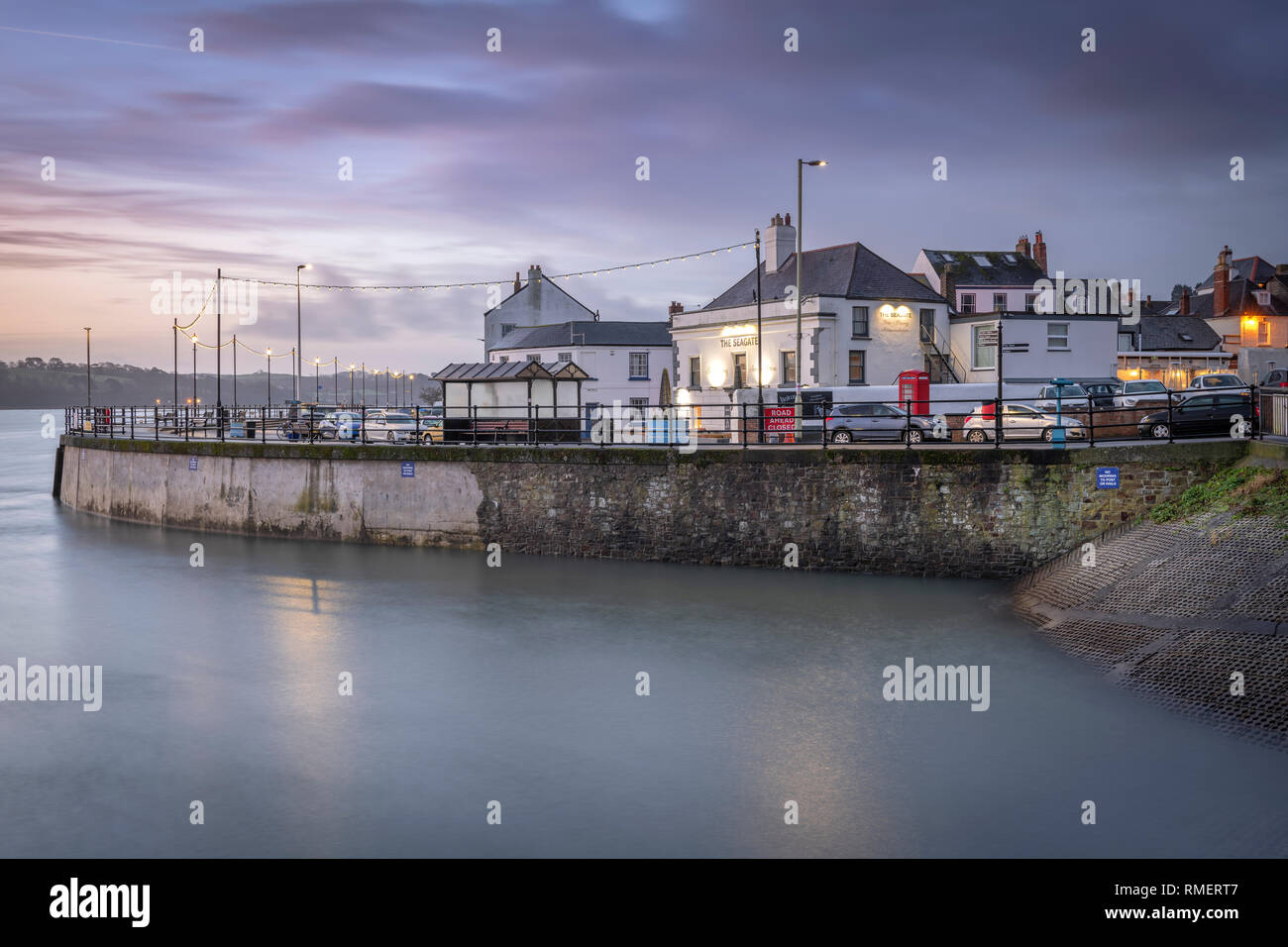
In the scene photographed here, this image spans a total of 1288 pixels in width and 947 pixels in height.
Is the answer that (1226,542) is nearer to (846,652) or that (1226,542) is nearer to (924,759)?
(846,652)

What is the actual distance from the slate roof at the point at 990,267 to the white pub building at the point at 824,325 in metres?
9.47

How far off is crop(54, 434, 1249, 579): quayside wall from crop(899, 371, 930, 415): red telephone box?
12.3 meters

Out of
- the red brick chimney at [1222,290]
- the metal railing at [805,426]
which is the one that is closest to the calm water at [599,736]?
the metal railing at [805,426]

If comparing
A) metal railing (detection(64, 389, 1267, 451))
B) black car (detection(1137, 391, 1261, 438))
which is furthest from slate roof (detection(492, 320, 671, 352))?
black car (detection(1137, 391, 1261, 438))

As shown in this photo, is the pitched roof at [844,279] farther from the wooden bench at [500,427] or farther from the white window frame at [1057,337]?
the wooden bench at [500,427]

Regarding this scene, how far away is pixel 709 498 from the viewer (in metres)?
23.7

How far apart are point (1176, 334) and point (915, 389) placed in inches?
1548

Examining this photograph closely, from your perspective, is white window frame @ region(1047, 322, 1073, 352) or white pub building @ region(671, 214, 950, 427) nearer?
white pub building @ region(671, 214, 950, 427)

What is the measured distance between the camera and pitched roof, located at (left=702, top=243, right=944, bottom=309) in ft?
142

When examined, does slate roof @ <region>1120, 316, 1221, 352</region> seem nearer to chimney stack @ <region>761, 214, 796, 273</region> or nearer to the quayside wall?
chimney stack @ <region>761, 214, 796, 273</region>

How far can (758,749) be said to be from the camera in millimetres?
11938

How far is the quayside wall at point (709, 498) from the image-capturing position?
20.5 meters
